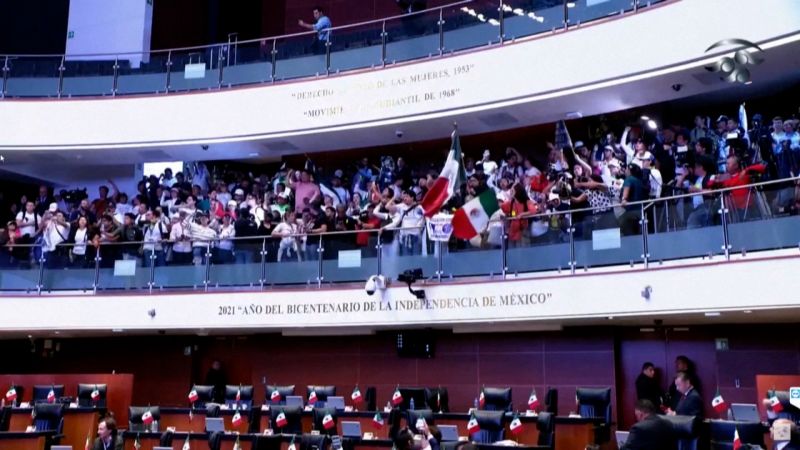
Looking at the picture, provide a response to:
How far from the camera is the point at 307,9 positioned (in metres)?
22.3

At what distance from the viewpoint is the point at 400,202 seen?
15.3m

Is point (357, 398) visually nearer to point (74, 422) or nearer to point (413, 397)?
point (413, 397)

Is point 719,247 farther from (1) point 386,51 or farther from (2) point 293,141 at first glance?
(2) point 293,141

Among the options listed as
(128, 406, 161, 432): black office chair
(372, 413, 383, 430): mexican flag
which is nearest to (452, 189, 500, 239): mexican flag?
(372, 413, 383, 430): mexican flag

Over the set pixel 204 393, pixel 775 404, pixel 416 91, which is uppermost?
pixel 416 91

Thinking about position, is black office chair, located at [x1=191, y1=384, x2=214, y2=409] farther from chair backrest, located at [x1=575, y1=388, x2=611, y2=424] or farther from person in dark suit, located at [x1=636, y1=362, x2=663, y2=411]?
person in dark suit, located at [x1=636, y1=362, x2=663, y2=411]

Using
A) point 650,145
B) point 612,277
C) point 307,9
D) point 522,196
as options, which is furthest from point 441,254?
point 307,9

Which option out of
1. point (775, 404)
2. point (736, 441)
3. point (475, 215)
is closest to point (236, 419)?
point (475, 215)

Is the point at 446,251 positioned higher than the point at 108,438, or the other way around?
the point at 446,251

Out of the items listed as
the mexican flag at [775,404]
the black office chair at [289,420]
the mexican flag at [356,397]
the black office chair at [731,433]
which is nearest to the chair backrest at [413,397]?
the mexican flag at [356,397]

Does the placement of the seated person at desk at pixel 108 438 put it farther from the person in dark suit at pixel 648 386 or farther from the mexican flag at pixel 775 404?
the mexican flag at pixel 775 404

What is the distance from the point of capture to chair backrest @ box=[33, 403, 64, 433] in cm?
1375

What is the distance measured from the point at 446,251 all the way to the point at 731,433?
19.1 feet

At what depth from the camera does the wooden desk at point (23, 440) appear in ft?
39.6
